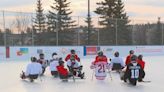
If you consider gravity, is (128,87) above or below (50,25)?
below

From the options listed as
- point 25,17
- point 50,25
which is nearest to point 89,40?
point 50,25

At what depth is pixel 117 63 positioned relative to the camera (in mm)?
17672

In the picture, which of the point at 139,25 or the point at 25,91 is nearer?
the point at 25,91

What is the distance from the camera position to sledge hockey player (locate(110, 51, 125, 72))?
17547mm

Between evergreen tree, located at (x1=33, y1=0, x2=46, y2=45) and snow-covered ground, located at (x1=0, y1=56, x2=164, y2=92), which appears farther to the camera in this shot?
evergreen tree, located at (x1=33, y1=0, x2=46, y2=45)

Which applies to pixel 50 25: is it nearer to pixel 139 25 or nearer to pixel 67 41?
pixel 67 41

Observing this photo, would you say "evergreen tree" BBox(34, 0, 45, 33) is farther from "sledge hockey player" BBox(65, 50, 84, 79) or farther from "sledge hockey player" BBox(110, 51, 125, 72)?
"sledge hockey player" BBox(65, 50, 84, 79)

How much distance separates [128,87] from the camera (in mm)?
12781

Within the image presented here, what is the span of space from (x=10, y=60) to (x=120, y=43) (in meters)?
12.2

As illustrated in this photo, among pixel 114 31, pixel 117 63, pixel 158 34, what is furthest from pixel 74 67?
pixel 158 34

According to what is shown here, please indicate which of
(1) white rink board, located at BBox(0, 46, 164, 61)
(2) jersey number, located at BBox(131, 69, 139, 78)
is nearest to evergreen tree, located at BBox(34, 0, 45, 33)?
(1) white rink board, located at BBox(0, 46, 164, 61)

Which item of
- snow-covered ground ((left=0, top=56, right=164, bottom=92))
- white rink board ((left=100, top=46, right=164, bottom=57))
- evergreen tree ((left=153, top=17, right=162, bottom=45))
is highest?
evergreen tree ((left=153, top=17, right=162, bottom=45))

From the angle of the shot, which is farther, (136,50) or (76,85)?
(136,50)

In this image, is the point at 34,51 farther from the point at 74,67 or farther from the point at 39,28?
the point at 74,67
